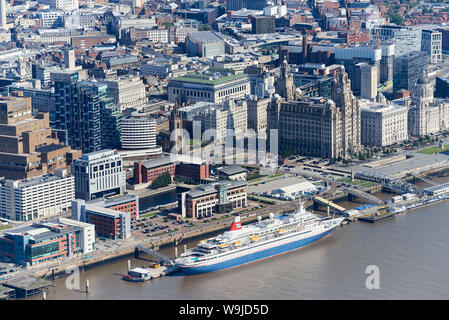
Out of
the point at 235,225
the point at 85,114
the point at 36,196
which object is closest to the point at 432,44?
the point at 85,114

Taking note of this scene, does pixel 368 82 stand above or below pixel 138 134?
above

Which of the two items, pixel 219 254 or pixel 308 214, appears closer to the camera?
pixel 219 254

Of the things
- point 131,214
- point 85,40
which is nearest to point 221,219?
point 131,214

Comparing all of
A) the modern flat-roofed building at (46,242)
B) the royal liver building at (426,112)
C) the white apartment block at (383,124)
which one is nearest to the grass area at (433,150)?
the white apartment block at (383,124)

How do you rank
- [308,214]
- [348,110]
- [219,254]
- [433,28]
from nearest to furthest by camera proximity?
[219,254], [308,214], [348,110], [433,28]

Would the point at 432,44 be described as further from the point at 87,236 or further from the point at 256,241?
the point at 87,236

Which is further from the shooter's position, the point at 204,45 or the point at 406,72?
the point at 204,45

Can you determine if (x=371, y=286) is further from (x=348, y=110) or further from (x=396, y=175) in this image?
(x=348, y=110)
